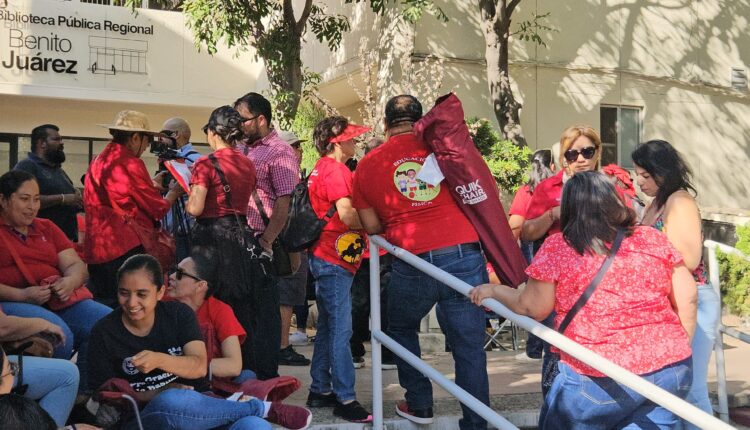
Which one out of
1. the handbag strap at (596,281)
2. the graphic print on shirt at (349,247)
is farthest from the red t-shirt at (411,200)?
the handbag strap at (596,281)

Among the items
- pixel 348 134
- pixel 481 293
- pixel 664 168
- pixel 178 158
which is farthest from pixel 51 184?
pixel 664 168

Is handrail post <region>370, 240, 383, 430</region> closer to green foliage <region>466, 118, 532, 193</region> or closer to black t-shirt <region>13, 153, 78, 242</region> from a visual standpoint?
black t-shirt <region>13, 153, 78, 242</region>

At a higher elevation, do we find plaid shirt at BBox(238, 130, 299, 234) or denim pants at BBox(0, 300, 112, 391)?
plaid shirt at BBox(238, 130, 299, 234)

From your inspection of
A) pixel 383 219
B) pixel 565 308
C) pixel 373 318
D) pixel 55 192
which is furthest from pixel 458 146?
pixel 55 192

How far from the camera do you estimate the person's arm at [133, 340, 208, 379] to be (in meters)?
4.19

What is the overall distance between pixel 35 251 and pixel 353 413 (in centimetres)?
194

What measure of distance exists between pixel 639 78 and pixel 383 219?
10.6 metres

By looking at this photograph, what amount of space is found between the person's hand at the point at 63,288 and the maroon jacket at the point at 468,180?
6.71 feet

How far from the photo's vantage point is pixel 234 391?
4.72m

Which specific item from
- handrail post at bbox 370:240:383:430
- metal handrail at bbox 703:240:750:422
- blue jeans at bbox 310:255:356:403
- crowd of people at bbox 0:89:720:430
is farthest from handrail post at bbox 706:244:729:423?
blue jeans at bbox 310:255:356:403

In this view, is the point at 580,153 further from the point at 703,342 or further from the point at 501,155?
the point at 501,155

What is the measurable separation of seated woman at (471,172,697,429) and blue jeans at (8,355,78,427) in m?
2.11

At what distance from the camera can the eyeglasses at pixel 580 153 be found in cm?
542

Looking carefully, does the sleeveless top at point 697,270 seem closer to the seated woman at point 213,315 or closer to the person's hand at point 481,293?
the person's hand at point 481,293
